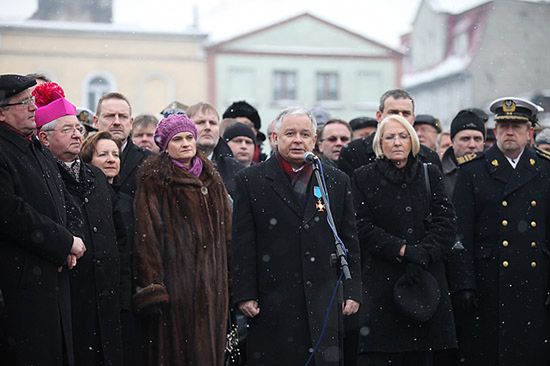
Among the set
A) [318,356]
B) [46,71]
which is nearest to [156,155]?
[318,356]

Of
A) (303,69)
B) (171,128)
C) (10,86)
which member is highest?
(303,69)

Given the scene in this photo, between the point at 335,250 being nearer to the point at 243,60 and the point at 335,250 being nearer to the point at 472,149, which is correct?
the point at 472,149

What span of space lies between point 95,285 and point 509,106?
3.93 metres

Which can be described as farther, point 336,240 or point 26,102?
point 336,240

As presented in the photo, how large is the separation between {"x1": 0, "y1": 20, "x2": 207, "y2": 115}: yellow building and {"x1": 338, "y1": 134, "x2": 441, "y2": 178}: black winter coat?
110 feet

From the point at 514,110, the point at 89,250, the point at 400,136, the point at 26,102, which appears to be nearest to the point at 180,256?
the point at 89,250

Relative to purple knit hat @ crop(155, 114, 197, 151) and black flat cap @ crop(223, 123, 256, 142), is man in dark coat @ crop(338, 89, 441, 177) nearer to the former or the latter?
black flat cap @ crop(223, 123, 256, 142)

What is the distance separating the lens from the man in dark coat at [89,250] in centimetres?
616

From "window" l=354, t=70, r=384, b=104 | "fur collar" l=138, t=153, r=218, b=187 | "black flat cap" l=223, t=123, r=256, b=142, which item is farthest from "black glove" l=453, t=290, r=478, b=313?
"window" l=354, t=70, r=384, b=104

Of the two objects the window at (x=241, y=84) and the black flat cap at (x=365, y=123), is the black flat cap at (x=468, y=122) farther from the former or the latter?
the window at (x=241, y=84)

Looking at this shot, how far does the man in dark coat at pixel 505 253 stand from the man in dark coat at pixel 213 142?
2.07 metres

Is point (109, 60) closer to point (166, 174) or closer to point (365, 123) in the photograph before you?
point (365, 123)

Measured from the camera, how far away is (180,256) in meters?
6.65

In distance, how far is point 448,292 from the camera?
729 centimetres
